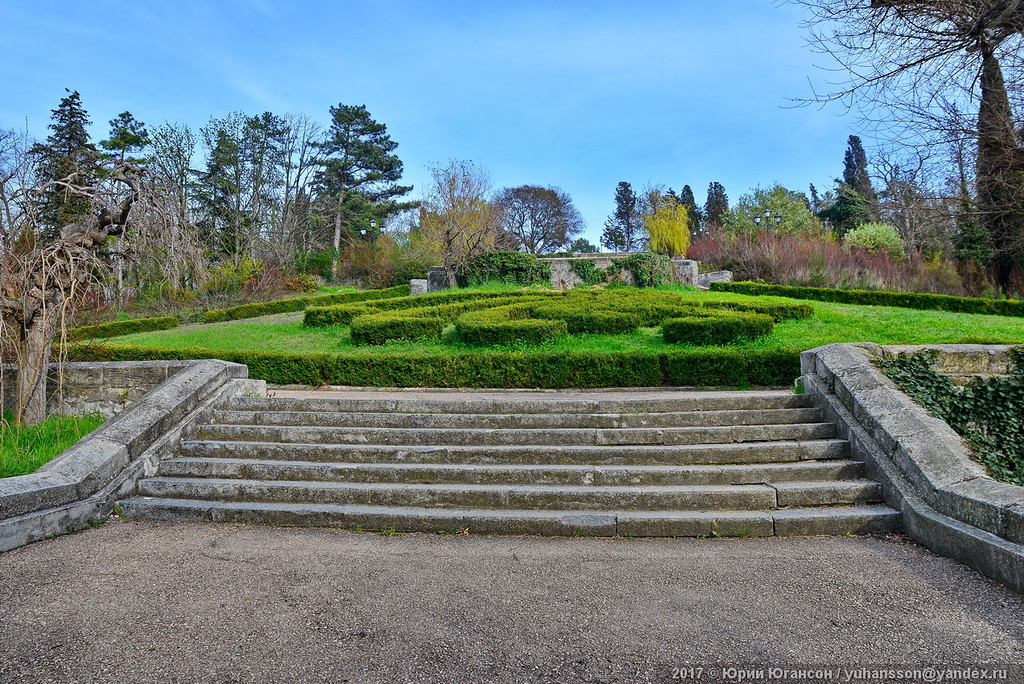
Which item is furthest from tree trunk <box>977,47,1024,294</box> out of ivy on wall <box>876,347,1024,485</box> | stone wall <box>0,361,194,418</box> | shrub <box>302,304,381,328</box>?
shrub <box>302,304,381,328</box>

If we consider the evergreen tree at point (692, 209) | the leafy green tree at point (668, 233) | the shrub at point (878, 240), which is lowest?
the shrub at point (878, 240)

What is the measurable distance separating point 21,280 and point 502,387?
6.11 meters

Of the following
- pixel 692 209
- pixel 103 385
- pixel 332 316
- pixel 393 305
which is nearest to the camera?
pixel 103 385

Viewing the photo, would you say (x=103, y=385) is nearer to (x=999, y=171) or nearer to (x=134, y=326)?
(x=134, y=326)

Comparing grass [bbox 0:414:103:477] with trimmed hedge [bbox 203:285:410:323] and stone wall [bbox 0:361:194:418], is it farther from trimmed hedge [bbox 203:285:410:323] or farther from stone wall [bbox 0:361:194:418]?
trimmed hedge [bbox 203:285:410:323]

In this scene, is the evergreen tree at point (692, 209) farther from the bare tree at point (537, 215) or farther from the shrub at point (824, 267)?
the shrub at point (824, 267)

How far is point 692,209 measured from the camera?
210 feet

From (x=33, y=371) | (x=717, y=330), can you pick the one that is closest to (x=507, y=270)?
(x=717, y=330)

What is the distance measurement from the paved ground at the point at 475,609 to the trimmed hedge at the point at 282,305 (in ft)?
54.9

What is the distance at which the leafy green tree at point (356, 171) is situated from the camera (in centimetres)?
4506

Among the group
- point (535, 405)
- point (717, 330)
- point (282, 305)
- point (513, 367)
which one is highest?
point (282, 305)

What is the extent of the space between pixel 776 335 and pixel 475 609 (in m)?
10.1

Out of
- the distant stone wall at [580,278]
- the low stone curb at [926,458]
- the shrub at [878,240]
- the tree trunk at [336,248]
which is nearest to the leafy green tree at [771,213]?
the shrub at [878,240]

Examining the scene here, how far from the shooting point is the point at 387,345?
12594mm
